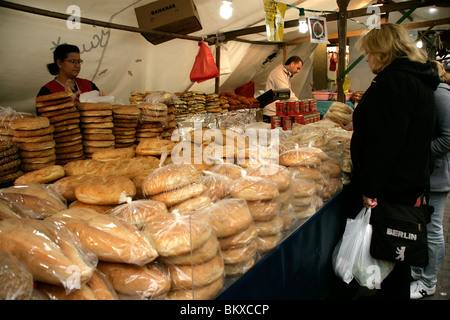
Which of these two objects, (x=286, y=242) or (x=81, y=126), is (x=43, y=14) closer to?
(x=81, y=126)

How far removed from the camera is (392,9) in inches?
191

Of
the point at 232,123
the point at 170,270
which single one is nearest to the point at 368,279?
the point at 170,270

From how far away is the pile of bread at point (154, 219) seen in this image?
902 millimetres

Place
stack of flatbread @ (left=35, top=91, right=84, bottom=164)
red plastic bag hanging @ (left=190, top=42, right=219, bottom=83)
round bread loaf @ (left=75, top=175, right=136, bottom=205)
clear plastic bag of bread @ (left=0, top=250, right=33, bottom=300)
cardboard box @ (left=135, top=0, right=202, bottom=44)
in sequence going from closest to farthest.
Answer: clear plastic bag of bread @ (left=0, top=250, right=33, bottom=300) → round bread loaf @ (left=75, top=175, right=136, bottom=205) → stack of flatbread @ (left=35, top=91, right=84, bottom=164) → cardboard box @ (left=135, top=0, right=202, bottom=44) → red plastic bag hanging @ (left=190, top=42, right=219, bottom=83)

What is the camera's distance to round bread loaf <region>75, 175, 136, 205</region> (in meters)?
1.57

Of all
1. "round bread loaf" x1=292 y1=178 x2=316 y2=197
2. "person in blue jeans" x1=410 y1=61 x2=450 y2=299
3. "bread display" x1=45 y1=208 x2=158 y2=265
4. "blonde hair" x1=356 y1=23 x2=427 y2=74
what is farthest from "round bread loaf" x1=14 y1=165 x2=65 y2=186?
"person in blue jeans" x1=410 y1=61 x2=450 y2=299

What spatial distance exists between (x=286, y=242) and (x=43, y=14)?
312 centimetres

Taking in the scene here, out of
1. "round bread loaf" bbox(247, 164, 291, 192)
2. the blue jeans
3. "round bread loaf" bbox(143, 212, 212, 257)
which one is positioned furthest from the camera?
the blue jeans

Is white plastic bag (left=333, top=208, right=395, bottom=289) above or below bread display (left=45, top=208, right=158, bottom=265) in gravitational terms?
below

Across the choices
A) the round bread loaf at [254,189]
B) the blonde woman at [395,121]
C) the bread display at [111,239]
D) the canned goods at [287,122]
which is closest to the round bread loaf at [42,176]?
the bread display at [111,239]

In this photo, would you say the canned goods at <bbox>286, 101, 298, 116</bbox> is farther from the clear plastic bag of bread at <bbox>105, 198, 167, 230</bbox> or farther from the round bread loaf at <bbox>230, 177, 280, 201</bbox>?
the clear plastic bag of bread at <bbox>105, 198, 167, 230</bbox>

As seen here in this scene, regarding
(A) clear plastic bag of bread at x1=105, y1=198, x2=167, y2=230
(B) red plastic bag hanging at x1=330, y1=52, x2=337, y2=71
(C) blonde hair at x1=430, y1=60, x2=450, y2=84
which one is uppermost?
(B) red plastic bag hanging at x1=330, y1=52, x2=337, y2=71

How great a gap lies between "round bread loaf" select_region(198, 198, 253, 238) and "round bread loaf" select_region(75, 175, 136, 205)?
44 centimetres

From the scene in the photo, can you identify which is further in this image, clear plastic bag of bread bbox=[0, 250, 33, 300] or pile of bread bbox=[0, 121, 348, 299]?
pile of bread bbox=[0, 121, 348, 299]
